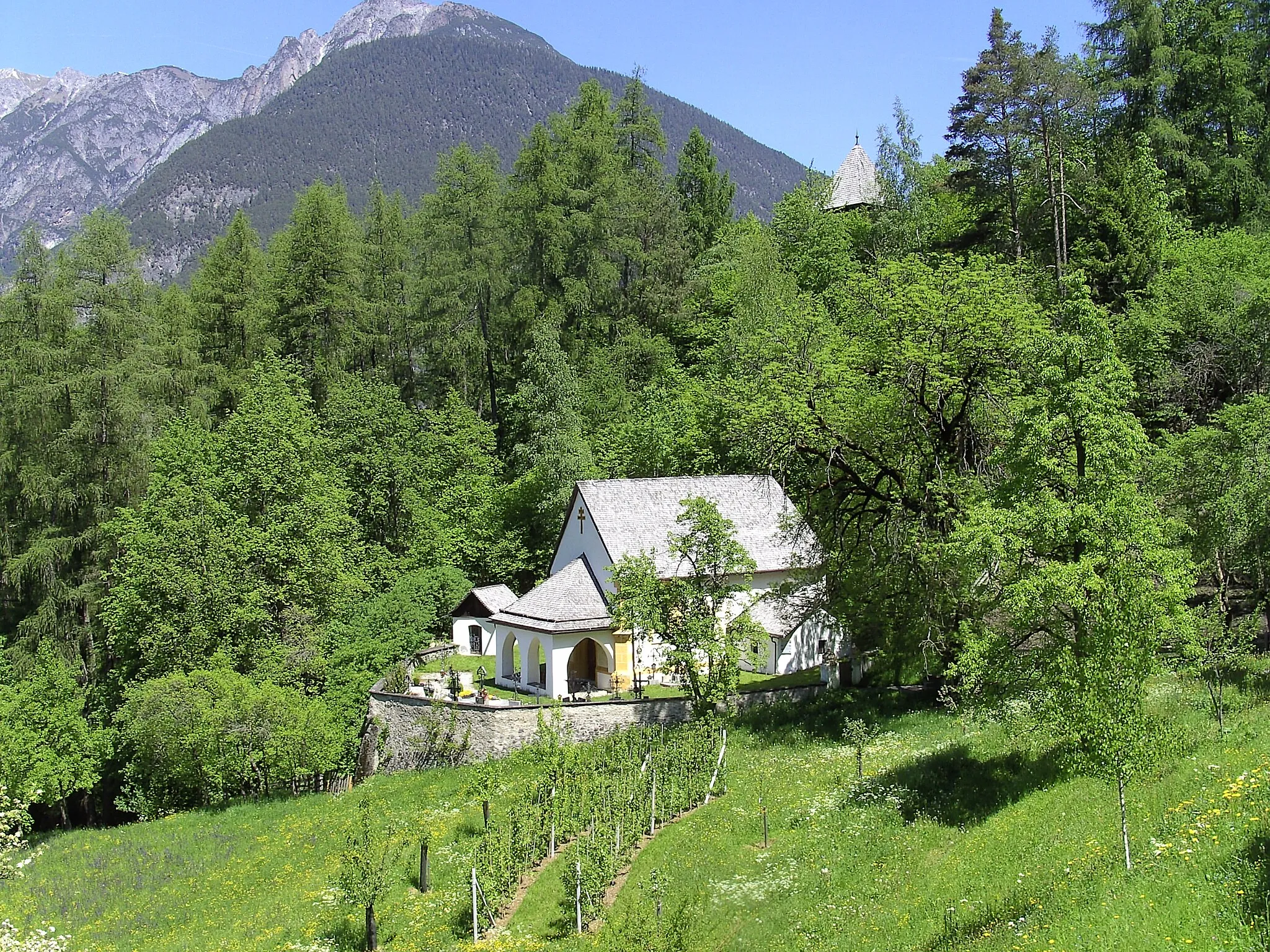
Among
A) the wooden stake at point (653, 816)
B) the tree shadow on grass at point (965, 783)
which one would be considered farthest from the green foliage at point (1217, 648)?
the wooden stake at point (653, 816)

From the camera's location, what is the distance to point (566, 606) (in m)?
33.1

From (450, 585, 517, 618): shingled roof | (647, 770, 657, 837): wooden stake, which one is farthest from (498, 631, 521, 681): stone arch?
(647, 770, 657, 837): wooden stake

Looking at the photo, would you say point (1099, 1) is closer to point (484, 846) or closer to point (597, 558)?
point (597, 558)

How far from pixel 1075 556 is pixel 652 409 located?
98.2 feet

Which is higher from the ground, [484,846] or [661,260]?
[661,260]

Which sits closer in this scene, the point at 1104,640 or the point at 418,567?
the point at 1104,640

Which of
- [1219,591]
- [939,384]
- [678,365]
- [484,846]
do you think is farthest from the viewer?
[678,365]

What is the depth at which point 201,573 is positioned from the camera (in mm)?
35062

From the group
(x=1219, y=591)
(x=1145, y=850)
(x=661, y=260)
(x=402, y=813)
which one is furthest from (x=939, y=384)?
(x=661, y=260)

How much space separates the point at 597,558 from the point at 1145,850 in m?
24.4

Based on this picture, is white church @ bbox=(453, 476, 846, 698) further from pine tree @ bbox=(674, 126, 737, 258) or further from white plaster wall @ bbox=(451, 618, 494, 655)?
pine tree @ bbox=(674, 126, 737, 258)

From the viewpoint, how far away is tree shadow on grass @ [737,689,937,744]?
25.5 m

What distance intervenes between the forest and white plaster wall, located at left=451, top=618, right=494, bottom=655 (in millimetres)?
2092

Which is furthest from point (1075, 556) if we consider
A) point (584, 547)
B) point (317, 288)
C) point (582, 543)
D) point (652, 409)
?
point (317, 288)
